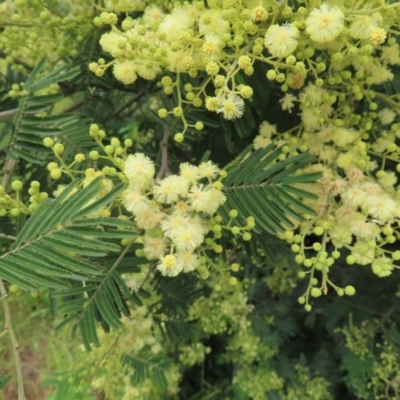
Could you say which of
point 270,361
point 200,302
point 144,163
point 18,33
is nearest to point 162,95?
point 18,33

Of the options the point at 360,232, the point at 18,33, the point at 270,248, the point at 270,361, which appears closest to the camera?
the point at 360,232

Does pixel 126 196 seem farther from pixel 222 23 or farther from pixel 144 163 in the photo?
pixel 222 23

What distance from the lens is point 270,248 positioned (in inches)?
54.2

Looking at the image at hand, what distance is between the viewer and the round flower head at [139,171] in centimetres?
80

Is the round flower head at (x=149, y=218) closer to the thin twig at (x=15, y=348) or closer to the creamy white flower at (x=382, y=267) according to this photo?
the thin twig at (x=15, y=348)

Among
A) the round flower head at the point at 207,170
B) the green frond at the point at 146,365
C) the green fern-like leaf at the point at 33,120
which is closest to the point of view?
the round flower head at the point at 207,170

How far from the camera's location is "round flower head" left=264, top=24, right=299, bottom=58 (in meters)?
0.76

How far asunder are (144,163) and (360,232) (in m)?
0.45

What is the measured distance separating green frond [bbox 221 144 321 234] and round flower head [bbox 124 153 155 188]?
0.20 meters

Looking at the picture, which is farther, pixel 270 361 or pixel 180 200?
pixel 270 361

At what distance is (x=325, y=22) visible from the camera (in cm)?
74

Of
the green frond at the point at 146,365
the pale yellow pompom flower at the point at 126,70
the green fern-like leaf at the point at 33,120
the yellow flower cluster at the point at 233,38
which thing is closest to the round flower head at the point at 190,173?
the yellow flower cluster at the point at 233,38

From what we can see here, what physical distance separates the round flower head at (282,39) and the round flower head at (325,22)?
30mm

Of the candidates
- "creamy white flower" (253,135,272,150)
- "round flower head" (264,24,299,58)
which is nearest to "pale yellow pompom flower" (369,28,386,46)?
"round flower head" (264,24,299,58)
